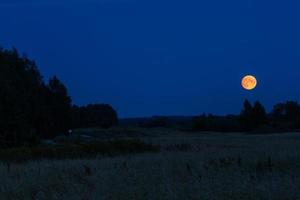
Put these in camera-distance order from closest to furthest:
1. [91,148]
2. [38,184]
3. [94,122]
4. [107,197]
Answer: [107,197] → [38,184] → [91,148] → [94,122]

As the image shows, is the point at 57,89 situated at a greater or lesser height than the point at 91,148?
greater

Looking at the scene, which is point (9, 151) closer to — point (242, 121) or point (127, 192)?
point (127, 192)

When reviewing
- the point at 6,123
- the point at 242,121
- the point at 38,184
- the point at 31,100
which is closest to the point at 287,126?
the point at 242,121

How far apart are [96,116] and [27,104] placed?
61.9 m

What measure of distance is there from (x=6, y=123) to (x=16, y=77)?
7453mm

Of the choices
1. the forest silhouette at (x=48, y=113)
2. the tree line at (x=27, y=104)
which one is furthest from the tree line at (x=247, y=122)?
→ the tree line at (x=27, y=104)

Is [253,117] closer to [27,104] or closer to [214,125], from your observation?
[214,125]

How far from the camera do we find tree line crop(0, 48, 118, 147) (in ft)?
128

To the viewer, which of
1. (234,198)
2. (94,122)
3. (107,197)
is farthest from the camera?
(94,122)

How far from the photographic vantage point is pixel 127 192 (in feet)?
30.5

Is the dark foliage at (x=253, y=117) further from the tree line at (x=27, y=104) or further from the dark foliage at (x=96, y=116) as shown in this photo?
the tree line at (x=27, y=104)

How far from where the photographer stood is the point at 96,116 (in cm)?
10756

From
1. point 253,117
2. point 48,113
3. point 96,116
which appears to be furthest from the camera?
point 96,116

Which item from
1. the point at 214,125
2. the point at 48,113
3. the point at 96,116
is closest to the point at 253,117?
the point at 214,125
